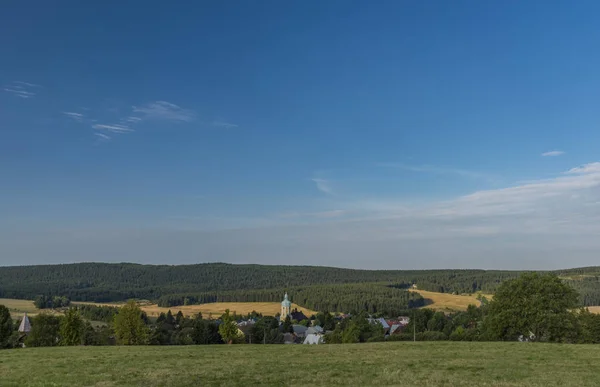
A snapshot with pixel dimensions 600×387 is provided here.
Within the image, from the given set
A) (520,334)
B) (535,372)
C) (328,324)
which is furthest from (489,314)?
(328,324)

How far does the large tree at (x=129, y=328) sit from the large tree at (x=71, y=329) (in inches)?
166

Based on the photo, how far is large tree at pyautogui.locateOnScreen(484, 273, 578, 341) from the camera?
44.9 m

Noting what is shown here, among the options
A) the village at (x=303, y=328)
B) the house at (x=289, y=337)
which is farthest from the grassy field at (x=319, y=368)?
the house at (x=289, y=337)

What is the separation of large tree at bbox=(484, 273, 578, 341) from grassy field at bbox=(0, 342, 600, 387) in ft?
50.8

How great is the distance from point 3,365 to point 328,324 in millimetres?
125970

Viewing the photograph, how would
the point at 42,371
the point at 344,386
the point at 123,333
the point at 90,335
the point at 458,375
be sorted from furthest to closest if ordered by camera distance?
the point at 90,335
the point at 123,333
the point at 42,371
the point at 458,375
the point at 344,386

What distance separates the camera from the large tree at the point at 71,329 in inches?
2145

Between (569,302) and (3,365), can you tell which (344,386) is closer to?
(3,365)

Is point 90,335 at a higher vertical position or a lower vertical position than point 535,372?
lower

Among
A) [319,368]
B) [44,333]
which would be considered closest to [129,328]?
[44,333]

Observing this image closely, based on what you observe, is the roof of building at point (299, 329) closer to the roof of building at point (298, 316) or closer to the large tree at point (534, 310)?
the roof of building at point (298, 316)

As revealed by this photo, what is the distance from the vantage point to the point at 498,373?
19.6m

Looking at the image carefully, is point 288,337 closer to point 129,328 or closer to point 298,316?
point 298,316

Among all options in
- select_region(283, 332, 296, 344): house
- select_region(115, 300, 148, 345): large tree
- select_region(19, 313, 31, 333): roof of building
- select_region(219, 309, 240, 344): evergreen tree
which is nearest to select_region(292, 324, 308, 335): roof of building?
select_region(283, 332, 296, 344): house
